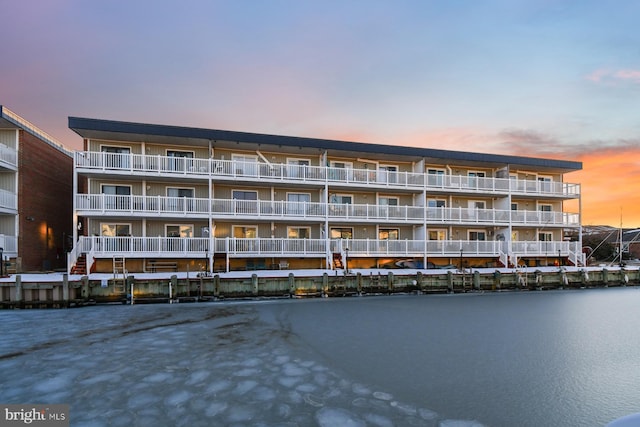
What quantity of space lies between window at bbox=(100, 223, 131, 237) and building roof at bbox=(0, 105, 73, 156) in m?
7.68

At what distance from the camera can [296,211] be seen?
24.7 meters

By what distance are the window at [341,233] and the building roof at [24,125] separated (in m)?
21.3

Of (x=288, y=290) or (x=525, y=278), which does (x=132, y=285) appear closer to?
(x=288, y=290)

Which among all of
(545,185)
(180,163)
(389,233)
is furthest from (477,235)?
(180,163)

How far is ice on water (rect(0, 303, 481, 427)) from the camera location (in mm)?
5676

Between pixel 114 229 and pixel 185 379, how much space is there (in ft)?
63.9

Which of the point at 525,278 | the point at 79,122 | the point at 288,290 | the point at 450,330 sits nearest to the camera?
the point at 450,330

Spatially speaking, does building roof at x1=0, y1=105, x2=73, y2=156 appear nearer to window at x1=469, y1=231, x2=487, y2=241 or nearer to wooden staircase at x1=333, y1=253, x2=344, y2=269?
wooden staircase at x1=333, y1=253, x2=344, y2=269

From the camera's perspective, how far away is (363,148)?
26.2 meters

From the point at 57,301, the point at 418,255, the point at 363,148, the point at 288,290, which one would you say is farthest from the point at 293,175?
the point at 57,301

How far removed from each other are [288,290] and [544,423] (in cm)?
1459

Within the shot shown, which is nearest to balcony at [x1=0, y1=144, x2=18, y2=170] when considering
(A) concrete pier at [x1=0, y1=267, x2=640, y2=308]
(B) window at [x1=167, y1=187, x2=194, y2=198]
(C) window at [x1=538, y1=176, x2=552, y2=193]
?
(A) concrete pier at [x1=0, y1=267, x2=640, y2=308]

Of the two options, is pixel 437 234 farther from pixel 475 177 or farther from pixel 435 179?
pixel 475 177

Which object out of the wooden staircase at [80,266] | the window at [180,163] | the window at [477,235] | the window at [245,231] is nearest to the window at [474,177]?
the window at [477,235]
